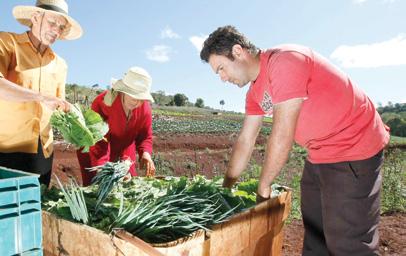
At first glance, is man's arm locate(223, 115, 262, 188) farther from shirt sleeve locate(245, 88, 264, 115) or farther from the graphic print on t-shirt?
the graphic print on t-shirt

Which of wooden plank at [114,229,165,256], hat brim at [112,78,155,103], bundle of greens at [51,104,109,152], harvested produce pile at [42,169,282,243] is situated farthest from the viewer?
hat brim at [112,78,155,103]

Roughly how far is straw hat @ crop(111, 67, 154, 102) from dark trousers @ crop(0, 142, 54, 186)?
865 millimetres

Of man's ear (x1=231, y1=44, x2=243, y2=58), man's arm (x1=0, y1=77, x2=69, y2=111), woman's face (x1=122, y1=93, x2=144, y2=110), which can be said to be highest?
man's ear (x1=231, y1=44, x2=243, y2=58)

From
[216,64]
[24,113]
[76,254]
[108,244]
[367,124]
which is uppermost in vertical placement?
[216,64]

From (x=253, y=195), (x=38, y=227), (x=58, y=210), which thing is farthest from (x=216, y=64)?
(x=38, y=227)

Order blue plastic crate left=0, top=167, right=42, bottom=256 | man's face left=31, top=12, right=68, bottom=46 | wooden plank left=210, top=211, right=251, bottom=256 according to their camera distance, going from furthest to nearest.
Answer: man's face left=31, top=12, right=68, bottom=46, wooden plank left=210, top=211, right=251, bottom=256, blue plastic crate left=0, top=167, right=42, bottom=256

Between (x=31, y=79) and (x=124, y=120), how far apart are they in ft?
3.20

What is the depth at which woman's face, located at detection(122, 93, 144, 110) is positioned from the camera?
3443 mm

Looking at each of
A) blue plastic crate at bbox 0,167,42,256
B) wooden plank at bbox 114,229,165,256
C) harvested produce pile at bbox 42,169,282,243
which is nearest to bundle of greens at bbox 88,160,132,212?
harvested produce pile at bbox 42,169,282,243

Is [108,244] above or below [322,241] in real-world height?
above

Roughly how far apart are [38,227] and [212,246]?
83cm

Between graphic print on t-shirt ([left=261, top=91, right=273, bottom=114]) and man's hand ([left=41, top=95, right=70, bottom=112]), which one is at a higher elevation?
graphic print on t-shirt ([left=261, top=91, right=273, bottom=114])

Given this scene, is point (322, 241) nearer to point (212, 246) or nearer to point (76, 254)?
point (212, 246)

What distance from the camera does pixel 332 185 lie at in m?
2.34
